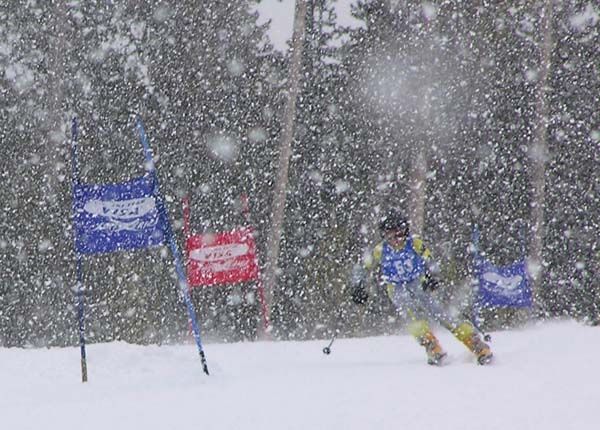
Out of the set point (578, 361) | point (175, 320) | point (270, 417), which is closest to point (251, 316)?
point (175, 320)

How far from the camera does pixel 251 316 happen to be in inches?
1013

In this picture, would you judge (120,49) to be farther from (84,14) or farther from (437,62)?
(437,62)

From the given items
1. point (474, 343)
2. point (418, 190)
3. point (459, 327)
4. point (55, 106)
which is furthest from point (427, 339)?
point (55, 106)

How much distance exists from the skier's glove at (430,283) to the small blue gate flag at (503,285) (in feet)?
29.3

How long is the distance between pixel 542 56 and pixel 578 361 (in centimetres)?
1859

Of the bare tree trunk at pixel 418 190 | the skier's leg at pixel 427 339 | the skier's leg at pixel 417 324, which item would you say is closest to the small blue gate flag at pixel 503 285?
the bare tree trunk at pixel 418 190

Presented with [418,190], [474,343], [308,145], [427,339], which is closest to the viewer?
[474,343]

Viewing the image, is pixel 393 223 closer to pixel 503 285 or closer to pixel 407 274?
pixel 407 274

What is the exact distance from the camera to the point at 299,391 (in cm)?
707

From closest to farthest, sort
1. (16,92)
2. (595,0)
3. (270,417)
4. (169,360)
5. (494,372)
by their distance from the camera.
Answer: (270,417) → (494,372) → (169,360) → (16,92) → (595,0)

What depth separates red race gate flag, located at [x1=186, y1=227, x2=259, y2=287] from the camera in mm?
18156

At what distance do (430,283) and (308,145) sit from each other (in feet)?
58.1

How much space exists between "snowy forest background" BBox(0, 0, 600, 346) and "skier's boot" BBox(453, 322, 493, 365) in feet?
51.9

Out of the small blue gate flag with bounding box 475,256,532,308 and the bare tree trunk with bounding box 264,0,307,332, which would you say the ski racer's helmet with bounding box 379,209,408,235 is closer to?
the small blue gate flag with bounding box 475,256,532,308
